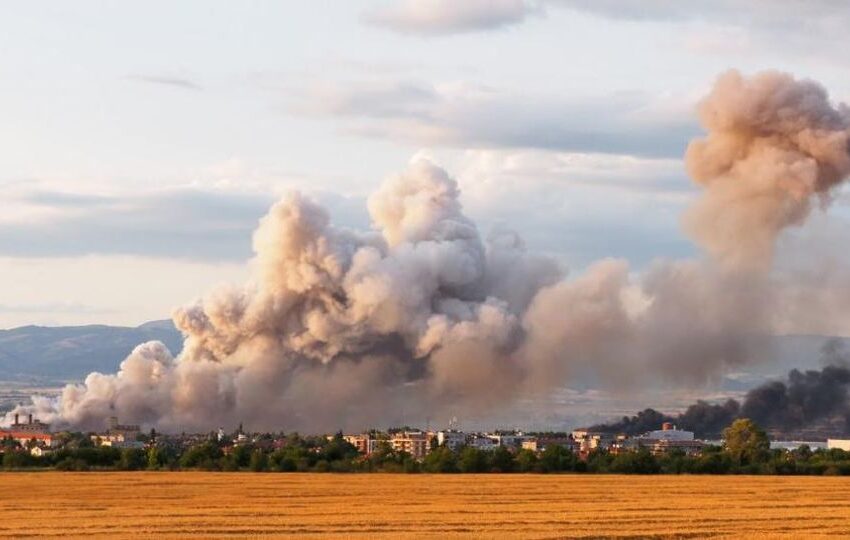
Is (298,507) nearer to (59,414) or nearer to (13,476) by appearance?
(13,476)

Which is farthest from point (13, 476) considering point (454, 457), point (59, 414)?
point (59, 414)

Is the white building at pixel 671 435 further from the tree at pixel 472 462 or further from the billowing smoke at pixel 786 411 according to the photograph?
the tree at pixel 472 462

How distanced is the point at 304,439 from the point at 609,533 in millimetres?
92907

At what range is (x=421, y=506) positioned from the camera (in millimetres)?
55188

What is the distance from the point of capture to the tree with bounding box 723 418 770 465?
320 ft

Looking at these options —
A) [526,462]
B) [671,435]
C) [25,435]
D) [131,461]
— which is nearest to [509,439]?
[671,435]

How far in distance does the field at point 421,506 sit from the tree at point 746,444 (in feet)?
49.3

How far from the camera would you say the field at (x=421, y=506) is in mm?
44469

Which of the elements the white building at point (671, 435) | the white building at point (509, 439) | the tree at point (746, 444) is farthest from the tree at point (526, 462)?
the white building at point (509, 439)

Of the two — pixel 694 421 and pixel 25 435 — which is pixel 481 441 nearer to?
pixel 694 421

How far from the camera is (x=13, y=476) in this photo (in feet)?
276

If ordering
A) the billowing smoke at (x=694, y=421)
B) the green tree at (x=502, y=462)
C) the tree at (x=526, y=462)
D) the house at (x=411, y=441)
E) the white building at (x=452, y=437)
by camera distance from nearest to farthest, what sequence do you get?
the green tree at (x=502, y=462)
the tree at (x=526, y=462)
the house at (x=411, y=441)
the white building at (x=452, y=437)
the billowing smoke at (x=694, y=421)

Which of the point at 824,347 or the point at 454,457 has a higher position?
the point at 824,347

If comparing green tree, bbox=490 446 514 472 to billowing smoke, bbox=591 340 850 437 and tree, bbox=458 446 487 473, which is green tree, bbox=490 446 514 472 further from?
billowing smoke, bbox=591 340 850 437
